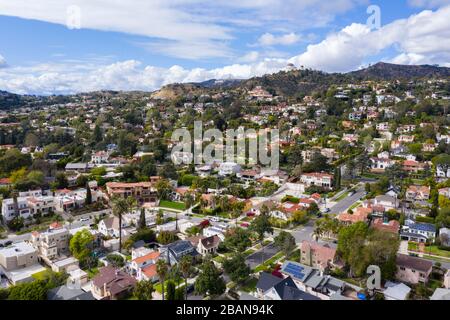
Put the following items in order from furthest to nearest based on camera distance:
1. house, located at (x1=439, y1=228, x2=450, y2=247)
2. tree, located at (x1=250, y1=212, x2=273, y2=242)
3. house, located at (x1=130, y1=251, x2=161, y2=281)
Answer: house, located at (x1=439, y1=228, x2=450, y2=247), tree, located at (x1=250, y1=212, x2=273, y2=242), house, located at (x1=130, y1=251, x2=161, y2=281)

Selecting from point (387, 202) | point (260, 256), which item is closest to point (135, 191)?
point (260, 256)

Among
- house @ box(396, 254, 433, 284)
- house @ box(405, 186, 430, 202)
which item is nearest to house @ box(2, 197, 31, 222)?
house @ box(396, 254, 433, 284)

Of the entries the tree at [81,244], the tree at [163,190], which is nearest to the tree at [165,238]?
the tree at [81,244]

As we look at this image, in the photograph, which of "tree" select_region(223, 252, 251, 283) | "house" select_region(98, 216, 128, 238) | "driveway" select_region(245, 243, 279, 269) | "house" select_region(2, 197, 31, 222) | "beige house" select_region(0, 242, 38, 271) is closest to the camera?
"tree" select_region(223, 252, 251, 283)

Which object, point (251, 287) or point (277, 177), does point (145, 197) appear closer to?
point (277, 177)

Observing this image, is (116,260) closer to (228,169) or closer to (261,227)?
(261,227)

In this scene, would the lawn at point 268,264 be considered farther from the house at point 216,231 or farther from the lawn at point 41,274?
the lawn at point 41,274

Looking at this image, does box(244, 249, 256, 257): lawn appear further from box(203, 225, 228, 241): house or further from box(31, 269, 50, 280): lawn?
box(31, 269, 50, 280): lawn
